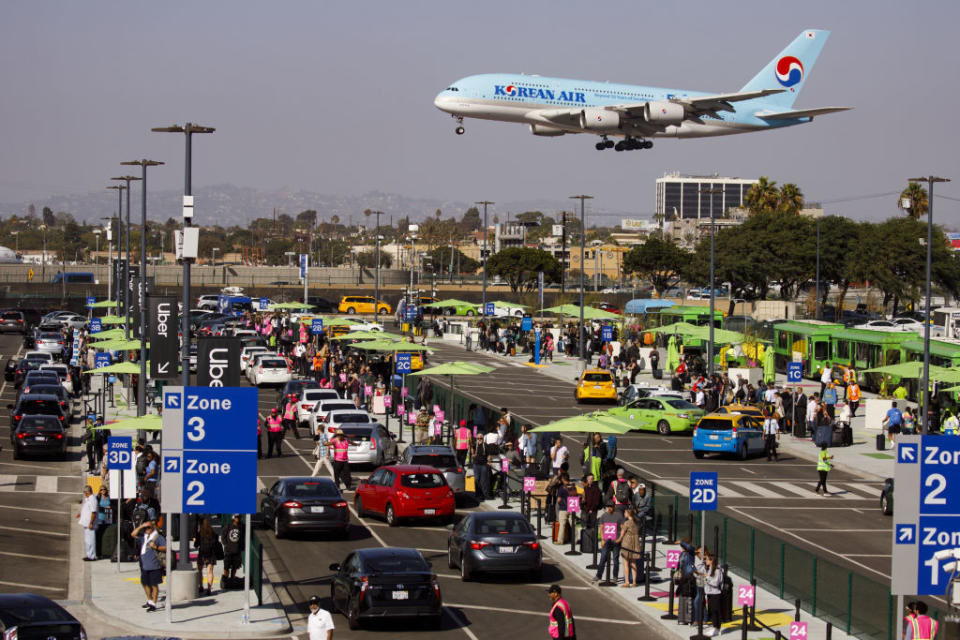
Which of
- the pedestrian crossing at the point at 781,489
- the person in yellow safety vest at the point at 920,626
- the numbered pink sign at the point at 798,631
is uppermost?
the person in yellow safety vest at the point at 920,626

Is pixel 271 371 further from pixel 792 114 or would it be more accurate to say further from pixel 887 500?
pixel 792 114

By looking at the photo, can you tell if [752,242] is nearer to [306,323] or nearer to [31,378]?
[306,323]

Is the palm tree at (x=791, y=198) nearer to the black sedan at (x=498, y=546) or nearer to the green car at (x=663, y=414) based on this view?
the green car at (x=663, y=414)

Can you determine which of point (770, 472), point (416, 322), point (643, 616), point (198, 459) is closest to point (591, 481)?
point (643, 616)

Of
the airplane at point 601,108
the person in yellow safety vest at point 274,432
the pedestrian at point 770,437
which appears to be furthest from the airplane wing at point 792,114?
the person in yellow safety vest at point 274,432

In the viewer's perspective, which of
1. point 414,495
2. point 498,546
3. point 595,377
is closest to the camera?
point 498,546

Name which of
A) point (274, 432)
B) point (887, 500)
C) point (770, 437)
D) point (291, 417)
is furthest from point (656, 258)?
point (887, 500)

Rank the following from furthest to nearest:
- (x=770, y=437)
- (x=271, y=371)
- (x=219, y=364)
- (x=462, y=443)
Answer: (x=271, y=371)
(x=770, y=437)
(x=462, y=443)
(x=219, y=364)
